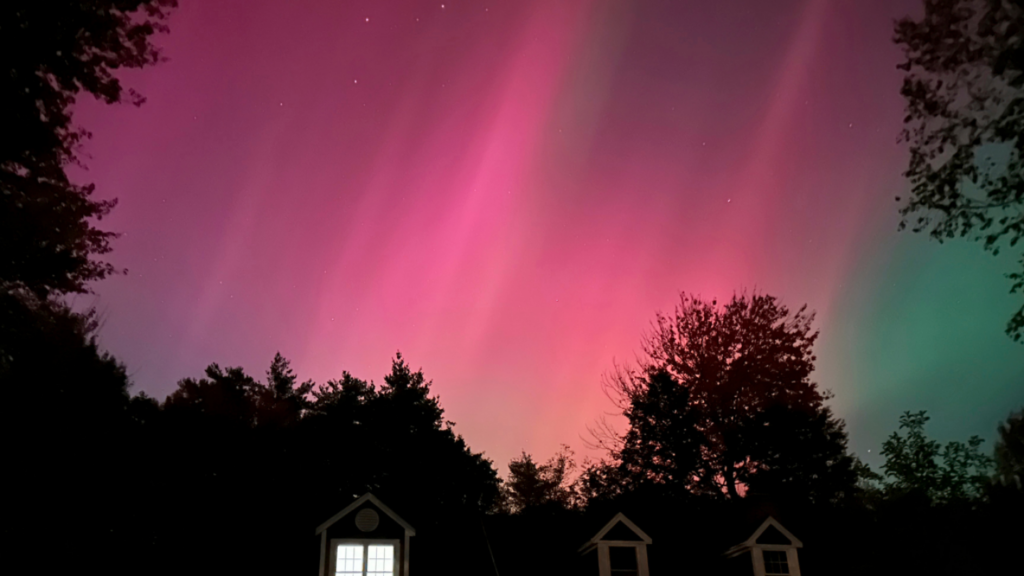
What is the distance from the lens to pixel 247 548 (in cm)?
1936

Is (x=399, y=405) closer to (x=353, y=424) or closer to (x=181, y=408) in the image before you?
(x=353, y=424)

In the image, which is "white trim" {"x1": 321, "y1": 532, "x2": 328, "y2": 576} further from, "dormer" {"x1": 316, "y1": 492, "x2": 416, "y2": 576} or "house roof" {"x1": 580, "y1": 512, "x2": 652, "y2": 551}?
"house roof" {"x1": 580, "y1": 512, "x2": 652, "y2": 551}

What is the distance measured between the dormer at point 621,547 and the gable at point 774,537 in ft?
11.4

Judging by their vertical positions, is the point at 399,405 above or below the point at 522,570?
above

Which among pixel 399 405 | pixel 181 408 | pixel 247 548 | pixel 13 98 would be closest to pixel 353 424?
pixel 399 405

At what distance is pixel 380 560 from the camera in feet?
61.6

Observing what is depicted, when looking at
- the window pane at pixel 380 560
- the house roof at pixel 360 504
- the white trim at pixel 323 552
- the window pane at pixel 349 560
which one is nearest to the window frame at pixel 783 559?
the house roof at pixel 360 504

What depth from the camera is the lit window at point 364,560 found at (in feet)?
60.3

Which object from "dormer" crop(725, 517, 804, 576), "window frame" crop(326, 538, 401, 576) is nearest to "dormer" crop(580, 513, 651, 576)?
"dormer" crop(725, 517, 804, 576)

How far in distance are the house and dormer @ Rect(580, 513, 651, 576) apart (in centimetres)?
3

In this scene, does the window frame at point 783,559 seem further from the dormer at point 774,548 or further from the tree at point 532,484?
the tree at point 532,484

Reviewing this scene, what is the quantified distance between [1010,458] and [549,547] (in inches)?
1238

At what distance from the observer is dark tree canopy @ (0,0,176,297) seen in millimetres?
14883

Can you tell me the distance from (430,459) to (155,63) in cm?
3081
